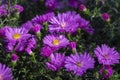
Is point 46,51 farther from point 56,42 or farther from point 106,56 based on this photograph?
point 106,56

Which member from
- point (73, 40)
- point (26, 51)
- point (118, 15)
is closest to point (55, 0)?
point (118, 15)

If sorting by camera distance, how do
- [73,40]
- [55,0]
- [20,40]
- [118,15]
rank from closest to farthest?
[20,40] < [73,40] < [118,15] < [55,0]

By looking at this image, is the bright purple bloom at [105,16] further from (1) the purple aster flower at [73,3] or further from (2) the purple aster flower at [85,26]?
(1) the purple aster flower at [73,3]

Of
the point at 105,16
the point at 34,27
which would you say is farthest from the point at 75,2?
the point at 34,27

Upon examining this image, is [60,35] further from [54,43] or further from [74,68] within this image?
[74,68]

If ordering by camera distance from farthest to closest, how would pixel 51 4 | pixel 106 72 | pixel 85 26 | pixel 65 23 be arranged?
pixel 51 4 < pixel 85 26 < pixel 65 23 < pixel 106 72

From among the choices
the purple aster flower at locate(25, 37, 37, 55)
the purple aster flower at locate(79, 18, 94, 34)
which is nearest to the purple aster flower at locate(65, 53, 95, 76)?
the purple aster flower at locate(25, 37, 37, 55)
